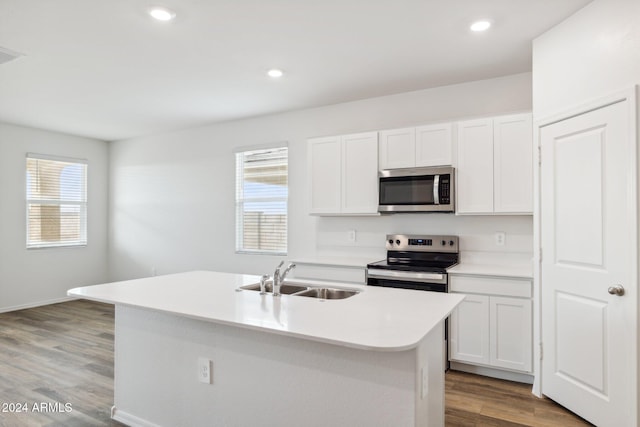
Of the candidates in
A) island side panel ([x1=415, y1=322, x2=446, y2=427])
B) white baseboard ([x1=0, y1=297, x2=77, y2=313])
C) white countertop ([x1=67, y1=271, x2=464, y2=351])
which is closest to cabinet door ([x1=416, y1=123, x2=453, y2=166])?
white countertop ([x1=67, y1=271, x2=464, y2=351])

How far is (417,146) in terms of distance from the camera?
12.2ft

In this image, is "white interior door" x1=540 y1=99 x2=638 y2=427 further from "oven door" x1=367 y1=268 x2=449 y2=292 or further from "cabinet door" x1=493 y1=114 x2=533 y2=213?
"oven door" x1=367 y1=268 x2=449 y2=292

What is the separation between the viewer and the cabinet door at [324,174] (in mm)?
4170

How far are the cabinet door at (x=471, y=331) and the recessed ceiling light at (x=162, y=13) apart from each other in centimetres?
293

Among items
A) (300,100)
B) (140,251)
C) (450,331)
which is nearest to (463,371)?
(450,331)

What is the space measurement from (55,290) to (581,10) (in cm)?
695

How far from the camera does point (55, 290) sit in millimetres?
6031

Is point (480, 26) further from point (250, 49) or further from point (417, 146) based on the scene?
point (250, 49)

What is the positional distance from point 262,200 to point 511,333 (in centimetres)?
319

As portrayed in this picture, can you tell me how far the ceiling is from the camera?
2523 millimetres

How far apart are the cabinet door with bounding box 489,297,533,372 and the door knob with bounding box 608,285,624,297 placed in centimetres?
75

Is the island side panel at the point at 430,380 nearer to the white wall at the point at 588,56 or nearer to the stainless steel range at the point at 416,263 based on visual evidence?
the stainless steel range at the point at 416,263

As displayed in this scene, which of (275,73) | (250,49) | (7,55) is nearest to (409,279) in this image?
(275,73)

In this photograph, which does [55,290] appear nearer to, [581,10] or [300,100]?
[300,100]
